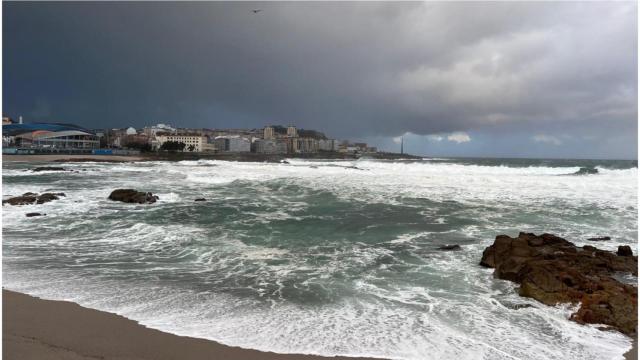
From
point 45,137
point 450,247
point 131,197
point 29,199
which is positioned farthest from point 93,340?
point 45,137

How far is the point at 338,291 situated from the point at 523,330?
276 cm

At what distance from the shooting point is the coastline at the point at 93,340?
4137 millimetres

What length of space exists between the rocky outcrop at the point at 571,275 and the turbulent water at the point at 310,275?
292 millimetres

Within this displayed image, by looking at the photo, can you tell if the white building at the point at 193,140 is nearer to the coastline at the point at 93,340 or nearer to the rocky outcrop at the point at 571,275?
the rocky outcrop at the point at 571,275

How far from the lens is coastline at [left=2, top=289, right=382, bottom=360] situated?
4.14 m

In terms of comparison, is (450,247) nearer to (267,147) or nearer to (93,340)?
(93,340)

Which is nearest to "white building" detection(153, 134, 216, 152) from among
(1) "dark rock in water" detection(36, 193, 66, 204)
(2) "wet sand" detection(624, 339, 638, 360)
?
(1) "dark rock in water" detection(36, 193, 66, 204)

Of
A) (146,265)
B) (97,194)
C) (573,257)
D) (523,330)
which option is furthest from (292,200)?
(523,330)

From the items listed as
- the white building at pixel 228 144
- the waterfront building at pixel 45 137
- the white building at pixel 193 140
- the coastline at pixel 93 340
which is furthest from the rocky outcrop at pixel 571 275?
the white building at pixel 228 144

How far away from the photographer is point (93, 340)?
4434 millimetres

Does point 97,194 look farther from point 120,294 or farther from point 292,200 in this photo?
point 120,294

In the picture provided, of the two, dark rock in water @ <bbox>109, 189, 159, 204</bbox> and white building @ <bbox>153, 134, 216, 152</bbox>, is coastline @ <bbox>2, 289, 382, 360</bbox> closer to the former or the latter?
dark rock in water @ <bbox>109, 189, 159, 204</bbox>

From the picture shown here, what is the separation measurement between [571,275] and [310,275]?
4526mm

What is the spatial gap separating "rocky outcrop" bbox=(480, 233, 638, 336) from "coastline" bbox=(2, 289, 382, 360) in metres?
3.84
